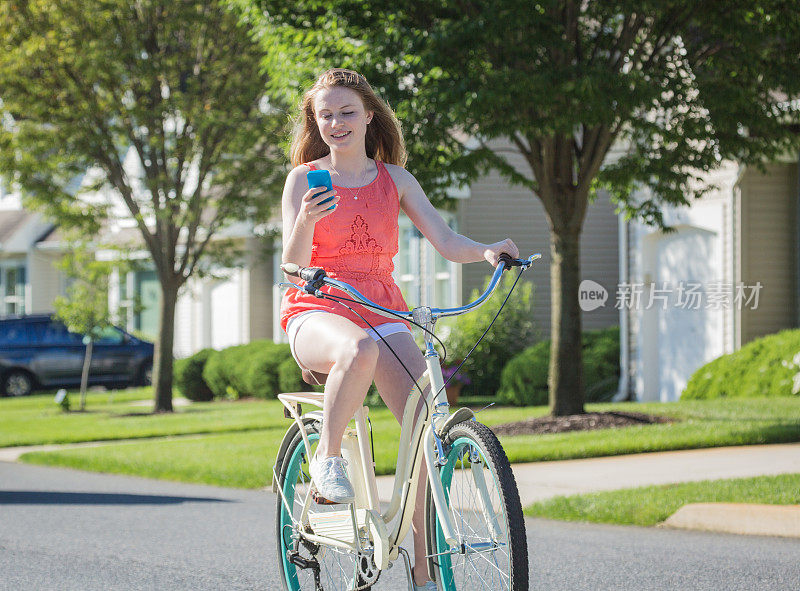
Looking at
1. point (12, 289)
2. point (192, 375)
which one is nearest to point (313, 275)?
point (192, 375)

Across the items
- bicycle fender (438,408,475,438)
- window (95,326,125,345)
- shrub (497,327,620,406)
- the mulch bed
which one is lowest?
the mulch bed

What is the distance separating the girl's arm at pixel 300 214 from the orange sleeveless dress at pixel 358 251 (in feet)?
0.32

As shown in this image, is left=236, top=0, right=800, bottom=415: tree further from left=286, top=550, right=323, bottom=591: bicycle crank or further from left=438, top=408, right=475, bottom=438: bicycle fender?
left=438, top=408, right=475, bottom=438: bicycle fender

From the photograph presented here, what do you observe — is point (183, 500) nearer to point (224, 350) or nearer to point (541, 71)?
point (541, 71)

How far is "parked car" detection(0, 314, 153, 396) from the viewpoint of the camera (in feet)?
89.8

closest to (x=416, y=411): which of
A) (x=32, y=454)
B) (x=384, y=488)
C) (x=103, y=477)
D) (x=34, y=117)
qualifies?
(x=384, y=488)

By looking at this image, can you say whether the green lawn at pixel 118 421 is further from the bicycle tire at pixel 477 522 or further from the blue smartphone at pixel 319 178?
the blue smartphone at pixel 319 178

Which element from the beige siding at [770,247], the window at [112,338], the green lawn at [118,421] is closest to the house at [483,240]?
the green lawn at [118,421]

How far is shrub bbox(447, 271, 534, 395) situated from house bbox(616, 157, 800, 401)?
2489mm

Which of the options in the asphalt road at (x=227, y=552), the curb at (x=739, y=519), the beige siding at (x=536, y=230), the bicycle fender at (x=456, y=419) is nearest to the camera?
the bicycle fender at (x=456, y=419)

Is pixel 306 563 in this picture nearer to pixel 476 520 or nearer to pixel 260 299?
pixel 476 520

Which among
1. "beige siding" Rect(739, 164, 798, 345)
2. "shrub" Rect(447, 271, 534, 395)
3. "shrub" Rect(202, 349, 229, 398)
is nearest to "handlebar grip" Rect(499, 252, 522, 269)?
"beige siding" Rect(739, 164, 798, 345)

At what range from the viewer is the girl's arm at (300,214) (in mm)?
4188

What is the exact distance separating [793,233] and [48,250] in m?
22.5
